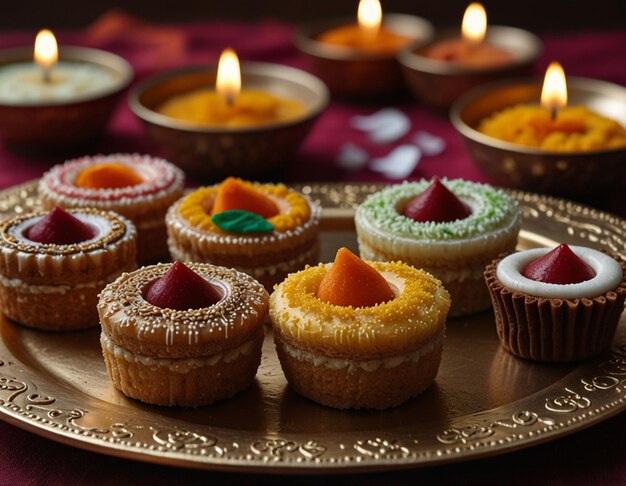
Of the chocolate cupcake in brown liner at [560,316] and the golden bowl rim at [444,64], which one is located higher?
the golden bowl rim at [444,64]

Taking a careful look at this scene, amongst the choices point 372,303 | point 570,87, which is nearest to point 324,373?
point 372,303

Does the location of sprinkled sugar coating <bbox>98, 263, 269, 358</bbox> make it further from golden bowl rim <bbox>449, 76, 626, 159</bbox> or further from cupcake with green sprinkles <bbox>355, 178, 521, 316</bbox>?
golden bowl rim <bbox>449, 76, 626, 159</bbox>

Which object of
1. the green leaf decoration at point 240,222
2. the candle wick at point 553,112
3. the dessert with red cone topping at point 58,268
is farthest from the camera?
the candle wick at point 553,112

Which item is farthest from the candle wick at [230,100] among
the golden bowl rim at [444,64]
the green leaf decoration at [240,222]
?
the green leaf decoration at [240,222]

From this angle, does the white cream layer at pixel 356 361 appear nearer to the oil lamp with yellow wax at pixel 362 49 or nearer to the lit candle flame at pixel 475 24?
the oil lamp with yellow wax at pixel 362 49

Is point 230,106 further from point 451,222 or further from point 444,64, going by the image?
point 451,222

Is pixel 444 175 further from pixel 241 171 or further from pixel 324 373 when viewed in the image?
pixel 324 373

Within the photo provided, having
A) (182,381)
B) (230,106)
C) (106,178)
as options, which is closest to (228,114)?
(230,106)
